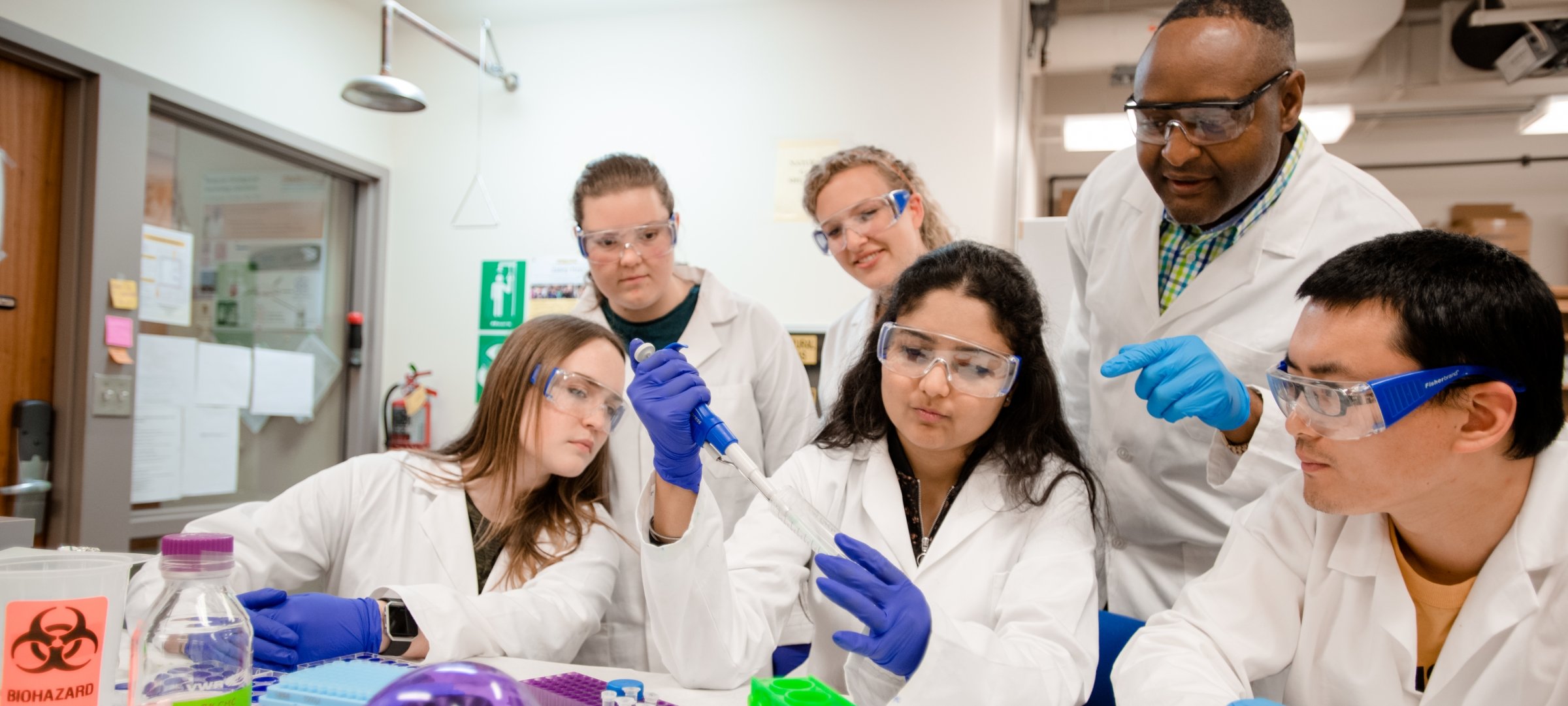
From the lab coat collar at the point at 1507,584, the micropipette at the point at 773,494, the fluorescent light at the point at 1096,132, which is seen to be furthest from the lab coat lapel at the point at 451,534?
the fluorescent light at the point at 1096,132

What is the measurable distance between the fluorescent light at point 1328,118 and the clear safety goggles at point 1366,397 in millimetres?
4295

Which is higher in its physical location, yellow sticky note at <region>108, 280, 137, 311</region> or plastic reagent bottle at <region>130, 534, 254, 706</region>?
yellow sticky note at <region>108, 280, 137, 311</region>

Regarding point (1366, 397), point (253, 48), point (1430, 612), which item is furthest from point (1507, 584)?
point (253, 48)

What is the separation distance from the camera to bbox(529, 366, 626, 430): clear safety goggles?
179 centimetres

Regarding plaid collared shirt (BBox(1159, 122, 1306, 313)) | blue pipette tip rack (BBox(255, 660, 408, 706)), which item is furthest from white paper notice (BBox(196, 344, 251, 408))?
plaid collared shirt (BBox(1159, 122, 1306, 313))

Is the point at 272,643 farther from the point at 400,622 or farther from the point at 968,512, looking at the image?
the point at 968,512

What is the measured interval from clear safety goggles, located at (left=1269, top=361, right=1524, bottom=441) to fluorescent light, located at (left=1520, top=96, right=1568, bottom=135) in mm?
4953

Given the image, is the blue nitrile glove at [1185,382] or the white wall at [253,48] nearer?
the blue nitrile glove at [1185,382]

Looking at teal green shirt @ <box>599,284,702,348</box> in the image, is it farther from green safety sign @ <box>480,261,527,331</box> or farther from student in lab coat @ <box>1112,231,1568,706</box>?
green safety sign @ <box>480,261,527,331</box>

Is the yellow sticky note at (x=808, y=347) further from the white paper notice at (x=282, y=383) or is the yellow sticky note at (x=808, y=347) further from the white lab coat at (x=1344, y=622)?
the white lab coat at (x=1344, y=622)

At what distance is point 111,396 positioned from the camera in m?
3.01

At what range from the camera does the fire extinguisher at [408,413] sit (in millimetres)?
3988

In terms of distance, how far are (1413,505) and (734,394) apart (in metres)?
1.40

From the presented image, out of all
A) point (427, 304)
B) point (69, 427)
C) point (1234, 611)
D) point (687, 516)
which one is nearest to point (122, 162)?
point (69, 427)
